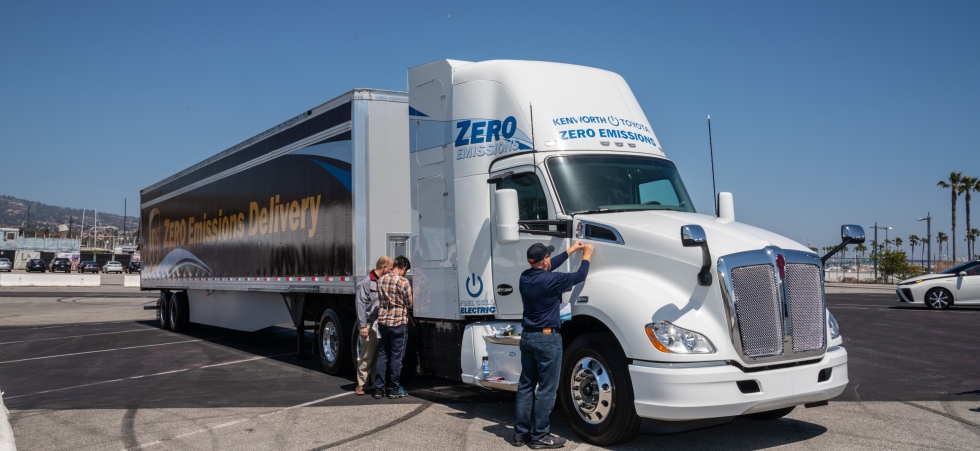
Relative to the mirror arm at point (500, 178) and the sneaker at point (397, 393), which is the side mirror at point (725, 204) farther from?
the sneaker at point (397, 393)

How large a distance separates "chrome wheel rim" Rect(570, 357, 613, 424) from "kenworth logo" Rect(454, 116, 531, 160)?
7.84 feet

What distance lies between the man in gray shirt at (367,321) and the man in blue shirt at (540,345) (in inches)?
133

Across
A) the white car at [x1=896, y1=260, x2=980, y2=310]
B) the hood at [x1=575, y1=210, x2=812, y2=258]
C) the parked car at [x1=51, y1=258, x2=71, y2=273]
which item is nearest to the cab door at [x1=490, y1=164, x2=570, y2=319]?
the hood at [x1=575, y1=210, x2=812, y2=258]

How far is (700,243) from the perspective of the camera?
20.6 feet

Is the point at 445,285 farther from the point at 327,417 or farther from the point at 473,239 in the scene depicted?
the point at 327,417

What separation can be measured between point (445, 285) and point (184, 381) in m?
4.81

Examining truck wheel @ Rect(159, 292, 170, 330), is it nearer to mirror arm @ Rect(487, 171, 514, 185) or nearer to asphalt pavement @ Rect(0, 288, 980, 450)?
asphalt pavement @ Rect(0, 288, 980, 450)

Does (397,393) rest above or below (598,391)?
below

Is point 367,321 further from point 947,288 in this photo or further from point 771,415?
point 947,288

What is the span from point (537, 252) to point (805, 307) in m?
2.35

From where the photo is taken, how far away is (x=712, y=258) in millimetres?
6516

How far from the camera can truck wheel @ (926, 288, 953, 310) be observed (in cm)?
2236

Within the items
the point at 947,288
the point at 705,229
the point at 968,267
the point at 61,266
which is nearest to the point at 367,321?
the point at 705,229

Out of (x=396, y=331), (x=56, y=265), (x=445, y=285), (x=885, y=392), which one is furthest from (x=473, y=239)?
(x=56, y=265)
